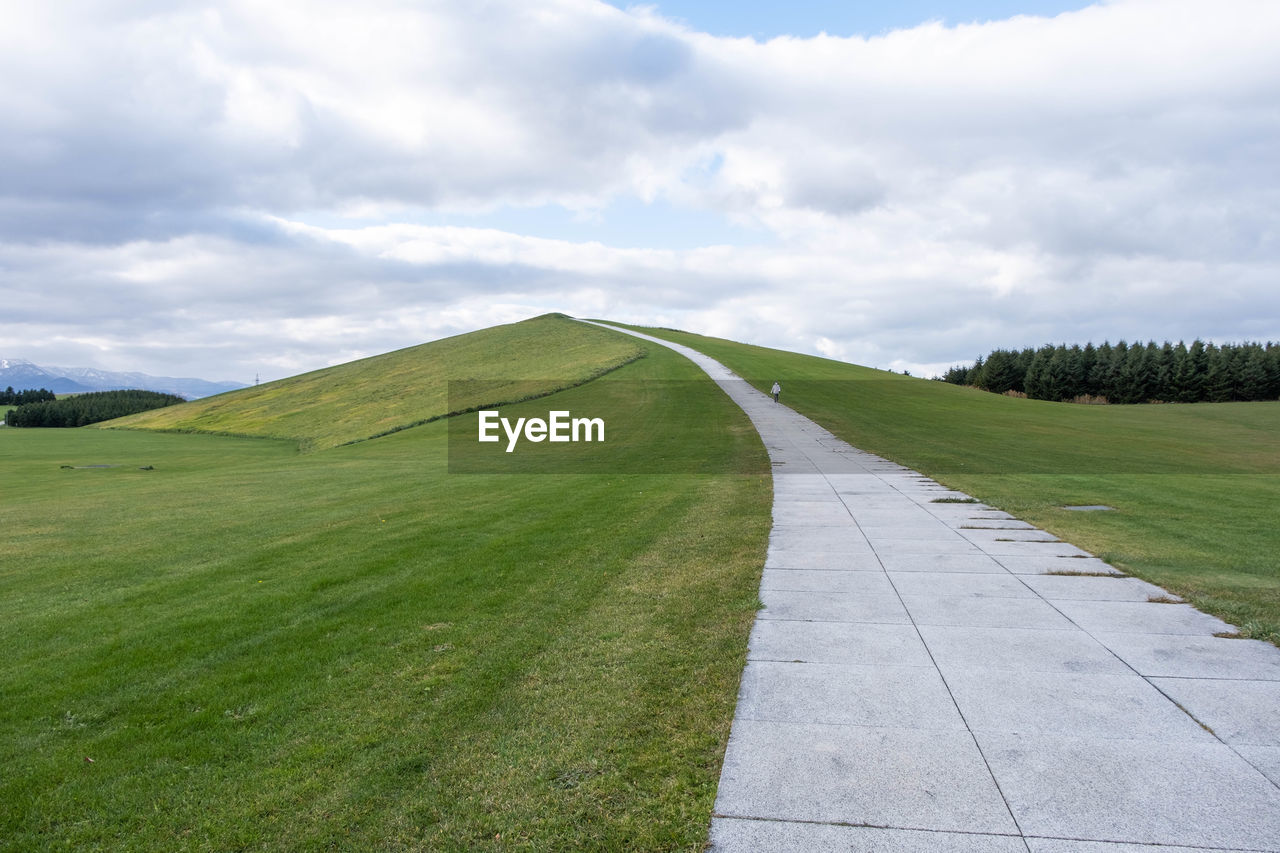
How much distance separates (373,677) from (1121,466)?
24737 millimetres

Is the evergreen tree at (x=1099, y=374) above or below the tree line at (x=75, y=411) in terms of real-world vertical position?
above

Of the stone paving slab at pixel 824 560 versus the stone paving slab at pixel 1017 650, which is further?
the stone paving slab at pixel 824 560

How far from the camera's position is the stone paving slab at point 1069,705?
482 cm

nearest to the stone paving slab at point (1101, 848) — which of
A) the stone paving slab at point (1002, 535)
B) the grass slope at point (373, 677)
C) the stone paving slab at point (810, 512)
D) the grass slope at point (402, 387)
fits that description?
the grass slope at point (373, 677)

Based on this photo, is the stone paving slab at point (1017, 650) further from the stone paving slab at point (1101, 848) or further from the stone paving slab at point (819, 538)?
the stone paving slab at point (819, 538)

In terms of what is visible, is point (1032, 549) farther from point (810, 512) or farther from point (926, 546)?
point (810, 512)

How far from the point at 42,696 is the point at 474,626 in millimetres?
3641

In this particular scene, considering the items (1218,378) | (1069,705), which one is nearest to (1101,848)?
(1069,705)

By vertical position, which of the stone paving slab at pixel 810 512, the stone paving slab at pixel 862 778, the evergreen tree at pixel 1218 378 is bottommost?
the stone paving slab at pixel 862 778

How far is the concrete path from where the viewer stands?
3.78 m

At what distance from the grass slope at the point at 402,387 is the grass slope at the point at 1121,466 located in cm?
1944

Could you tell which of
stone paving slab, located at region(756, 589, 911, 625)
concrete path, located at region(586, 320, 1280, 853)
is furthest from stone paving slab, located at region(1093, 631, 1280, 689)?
stone paving slab, located at region(756, 589, 911, 625)

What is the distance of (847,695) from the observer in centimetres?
543

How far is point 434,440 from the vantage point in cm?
3641
